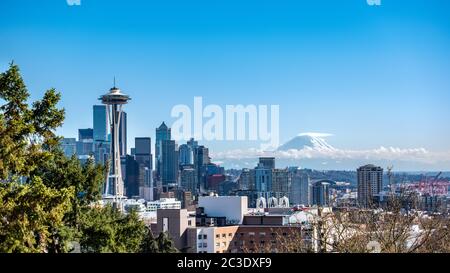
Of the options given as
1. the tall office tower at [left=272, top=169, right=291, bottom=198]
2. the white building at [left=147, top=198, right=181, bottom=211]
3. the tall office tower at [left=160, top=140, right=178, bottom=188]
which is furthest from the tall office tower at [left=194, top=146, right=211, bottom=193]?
the white building at [left=147, top=198, right=181, bottom=211]

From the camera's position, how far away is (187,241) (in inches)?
647

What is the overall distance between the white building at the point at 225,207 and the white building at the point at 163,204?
1398 mm

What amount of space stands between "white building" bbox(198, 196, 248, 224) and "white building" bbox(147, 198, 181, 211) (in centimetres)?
140

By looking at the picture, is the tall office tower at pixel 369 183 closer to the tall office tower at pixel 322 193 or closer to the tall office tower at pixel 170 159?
the tall office tower at pixel 322 193

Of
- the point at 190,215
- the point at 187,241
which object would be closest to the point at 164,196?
the point at 190,215

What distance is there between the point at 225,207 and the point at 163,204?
2523mm

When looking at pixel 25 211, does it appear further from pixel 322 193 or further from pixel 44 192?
pixel 322 193

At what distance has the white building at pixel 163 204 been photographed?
1998cm

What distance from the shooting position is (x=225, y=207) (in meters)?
19.8

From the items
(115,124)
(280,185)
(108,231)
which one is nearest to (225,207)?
(280,185)

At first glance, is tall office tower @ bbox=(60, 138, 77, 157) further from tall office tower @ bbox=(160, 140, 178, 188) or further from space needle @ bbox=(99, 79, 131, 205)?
tall office tower @ bbox=(160, 140, 178, 188)

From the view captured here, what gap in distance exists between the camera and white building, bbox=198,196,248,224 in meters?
18.8
